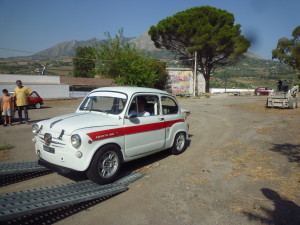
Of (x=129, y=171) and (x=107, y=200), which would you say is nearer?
(x=107, y=200)

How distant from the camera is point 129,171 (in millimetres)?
5711

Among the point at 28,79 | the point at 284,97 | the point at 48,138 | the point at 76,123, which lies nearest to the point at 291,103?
the point at 284,97

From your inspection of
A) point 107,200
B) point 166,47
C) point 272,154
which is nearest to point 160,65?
point 166,47

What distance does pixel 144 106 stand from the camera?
19.4ft

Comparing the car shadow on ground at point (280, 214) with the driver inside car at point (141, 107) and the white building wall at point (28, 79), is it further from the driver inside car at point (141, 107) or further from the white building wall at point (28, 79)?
the white building wall at point (28, 79)

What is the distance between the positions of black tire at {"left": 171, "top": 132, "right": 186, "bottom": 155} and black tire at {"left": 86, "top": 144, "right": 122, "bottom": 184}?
2288mm

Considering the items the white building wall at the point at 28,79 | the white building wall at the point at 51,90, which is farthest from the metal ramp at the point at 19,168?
the white building wall at the point at 28,79

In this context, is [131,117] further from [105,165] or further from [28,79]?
[28,79]

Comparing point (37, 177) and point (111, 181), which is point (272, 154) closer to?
point (111, 181)

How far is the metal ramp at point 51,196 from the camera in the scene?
3.31 metres

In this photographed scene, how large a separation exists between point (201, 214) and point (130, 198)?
4.31 feet

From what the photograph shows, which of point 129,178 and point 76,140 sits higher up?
point 76,140

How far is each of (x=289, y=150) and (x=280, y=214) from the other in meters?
4.25

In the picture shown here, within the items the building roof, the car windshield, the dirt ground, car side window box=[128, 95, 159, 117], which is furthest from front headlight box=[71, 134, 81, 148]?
the building roof
